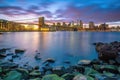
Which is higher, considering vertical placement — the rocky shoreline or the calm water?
the rocky shoreline

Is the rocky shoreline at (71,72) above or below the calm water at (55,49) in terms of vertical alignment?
above

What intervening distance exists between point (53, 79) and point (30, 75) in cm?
254

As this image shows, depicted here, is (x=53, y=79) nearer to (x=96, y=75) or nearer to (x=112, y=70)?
(x=96, y=75)

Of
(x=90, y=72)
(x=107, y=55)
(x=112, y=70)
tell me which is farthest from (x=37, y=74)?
(x=107, y=55)

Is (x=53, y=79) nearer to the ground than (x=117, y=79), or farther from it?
farther from it

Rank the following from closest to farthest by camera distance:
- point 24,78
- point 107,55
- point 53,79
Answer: point 53,79
point 24,78
point 107,55

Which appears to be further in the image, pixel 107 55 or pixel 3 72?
pixel 107 55

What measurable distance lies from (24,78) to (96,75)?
4634mm

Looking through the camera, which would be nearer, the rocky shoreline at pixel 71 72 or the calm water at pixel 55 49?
the rocky shoreline at pixel 71 72

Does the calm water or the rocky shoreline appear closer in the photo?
the rocky shoreline

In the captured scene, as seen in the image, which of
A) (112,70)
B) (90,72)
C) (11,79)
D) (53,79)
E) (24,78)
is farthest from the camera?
(112,70)

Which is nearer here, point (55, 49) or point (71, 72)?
point (71, 72)

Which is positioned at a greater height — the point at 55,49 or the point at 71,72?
the point at 71,72

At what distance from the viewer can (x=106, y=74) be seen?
36.6ft
